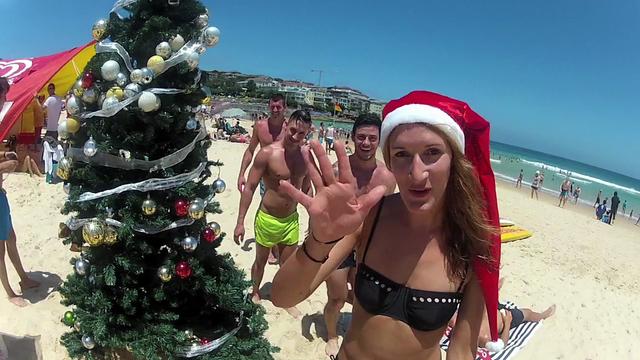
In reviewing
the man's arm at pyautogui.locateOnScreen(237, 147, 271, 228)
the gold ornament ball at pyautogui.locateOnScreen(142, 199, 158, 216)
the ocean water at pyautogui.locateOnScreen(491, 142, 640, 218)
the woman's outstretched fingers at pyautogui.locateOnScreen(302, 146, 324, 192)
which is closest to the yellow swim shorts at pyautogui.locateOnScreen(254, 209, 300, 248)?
the man's arm at pyautogui.locateOnScreen(237, 147, 271, 228)

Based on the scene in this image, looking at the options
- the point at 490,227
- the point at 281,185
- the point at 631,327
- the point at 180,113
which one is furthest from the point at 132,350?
the point at 631,327

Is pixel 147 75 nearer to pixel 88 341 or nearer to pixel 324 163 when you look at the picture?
pixel 324 163

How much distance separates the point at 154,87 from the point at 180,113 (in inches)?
7.9

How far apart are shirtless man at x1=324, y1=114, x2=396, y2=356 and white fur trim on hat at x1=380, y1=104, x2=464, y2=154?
211cm

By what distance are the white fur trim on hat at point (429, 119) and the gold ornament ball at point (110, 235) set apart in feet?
5.46

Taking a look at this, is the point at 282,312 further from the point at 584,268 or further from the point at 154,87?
the point at 584,268

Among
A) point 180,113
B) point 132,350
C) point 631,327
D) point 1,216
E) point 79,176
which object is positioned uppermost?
point 180,113

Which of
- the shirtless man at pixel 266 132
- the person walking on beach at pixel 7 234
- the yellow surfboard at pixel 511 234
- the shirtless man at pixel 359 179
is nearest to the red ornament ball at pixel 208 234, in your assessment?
the shirtless man at pixel 359 179

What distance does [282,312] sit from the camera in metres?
4.30

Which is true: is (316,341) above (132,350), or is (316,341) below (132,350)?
below

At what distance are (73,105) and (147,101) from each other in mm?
435

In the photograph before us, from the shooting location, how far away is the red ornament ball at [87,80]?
2.26m

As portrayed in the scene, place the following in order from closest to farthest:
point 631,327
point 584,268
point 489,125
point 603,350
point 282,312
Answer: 1. point 489,125
2. point 282,312
3. point 603,350
4. point 631,327
5. point 584,268

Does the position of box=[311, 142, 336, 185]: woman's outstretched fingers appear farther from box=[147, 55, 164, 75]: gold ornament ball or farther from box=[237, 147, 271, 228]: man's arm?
box=[237, 147, 271, 228]: man's arm
